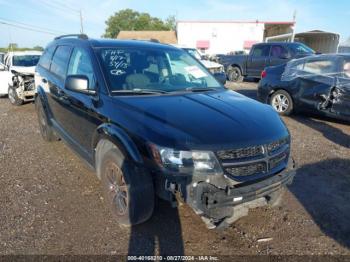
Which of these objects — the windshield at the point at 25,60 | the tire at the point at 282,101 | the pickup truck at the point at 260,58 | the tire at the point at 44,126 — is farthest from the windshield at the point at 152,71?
the pickup truck at the point at 260,58

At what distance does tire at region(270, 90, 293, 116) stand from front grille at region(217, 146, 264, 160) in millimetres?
5627

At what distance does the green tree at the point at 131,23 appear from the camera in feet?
253

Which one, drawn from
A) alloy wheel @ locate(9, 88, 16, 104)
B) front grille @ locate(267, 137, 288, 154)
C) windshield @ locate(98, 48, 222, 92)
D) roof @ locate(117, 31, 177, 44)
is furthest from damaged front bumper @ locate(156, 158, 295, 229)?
roof @ locate(117, 31, 177, 44)

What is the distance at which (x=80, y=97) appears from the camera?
3.76 meters

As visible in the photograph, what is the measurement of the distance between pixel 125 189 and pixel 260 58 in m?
12.8

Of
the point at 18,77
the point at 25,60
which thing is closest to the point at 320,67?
the point at 18,77

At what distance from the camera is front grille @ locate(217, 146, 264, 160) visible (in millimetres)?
2586

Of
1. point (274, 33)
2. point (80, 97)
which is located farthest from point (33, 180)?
point (274, 33)

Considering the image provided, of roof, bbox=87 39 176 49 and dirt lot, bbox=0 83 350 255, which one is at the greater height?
roof, bbox=87 39 176 49

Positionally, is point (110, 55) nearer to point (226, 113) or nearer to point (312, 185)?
point (226, 113)

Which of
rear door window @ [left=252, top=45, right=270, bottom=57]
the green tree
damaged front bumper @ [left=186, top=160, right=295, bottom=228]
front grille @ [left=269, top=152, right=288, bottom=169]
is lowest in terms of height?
damaged front bumper @ [left=186, top=160, right=295, bottom=228]

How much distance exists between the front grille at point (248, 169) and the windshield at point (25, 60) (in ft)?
32.6

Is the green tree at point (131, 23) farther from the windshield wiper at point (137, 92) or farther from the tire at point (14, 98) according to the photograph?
the windshield wiper at point (137, 92)

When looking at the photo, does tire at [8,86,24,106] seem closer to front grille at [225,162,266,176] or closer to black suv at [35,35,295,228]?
black suv at [35,35,295,228]
